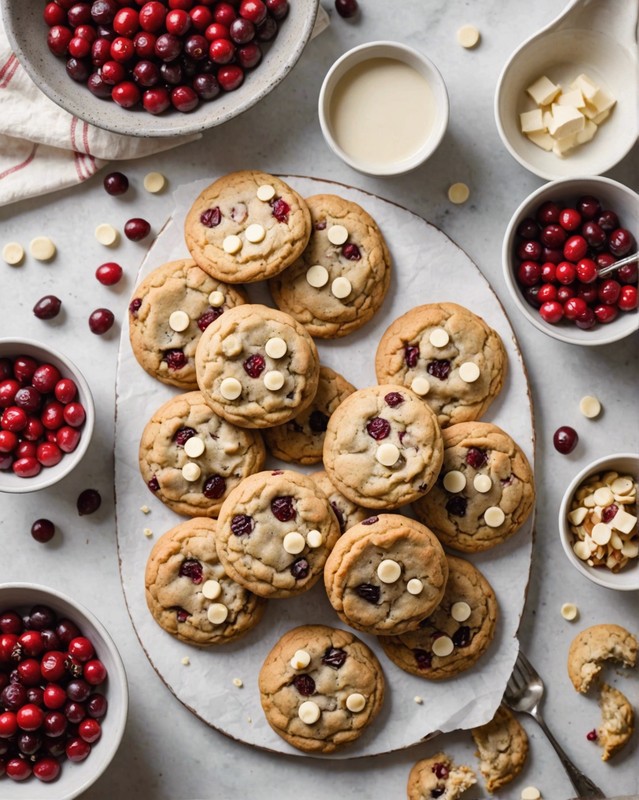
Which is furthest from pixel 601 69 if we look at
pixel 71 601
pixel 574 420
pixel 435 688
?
pixel 71 601

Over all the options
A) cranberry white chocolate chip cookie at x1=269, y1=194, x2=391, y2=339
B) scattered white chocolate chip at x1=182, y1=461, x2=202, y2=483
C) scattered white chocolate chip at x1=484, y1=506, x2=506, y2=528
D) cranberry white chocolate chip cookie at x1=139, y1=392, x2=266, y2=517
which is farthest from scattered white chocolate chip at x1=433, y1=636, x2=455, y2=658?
cranberry white chocolate chip cookie at x1=269, y1=194, x2=391, y2=339

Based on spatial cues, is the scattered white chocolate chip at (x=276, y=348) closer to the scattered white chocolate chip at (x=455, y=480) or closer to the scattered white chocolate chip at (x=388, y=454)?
the scattered white chocolate chip at (x=388, y=454)

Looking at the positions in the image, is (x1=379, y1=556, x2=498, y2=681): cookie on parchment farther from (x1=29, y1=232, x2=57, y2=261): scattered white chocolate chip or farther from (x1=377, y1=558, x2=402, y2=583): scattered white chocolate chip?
(x1=29, y1=232, x2=57, y2=261): scattered white chocolate chip

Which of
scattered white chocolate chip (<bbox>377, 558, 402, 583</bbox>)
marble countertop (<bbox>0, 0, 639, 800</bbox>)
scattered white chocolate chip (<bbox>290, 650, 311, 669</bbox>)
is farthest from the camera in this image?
marble countertop (<bbox>0, 0, 639, 800</bbox>)

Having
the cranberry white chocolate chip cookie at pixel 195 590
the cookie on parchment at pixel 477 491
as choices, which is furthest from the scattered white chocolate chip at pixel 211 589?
the cookie on parchment at pixel 477 491

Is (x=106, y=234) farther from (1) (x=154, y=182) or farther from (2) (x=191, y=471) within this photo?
(2) (x=191, y=471)
